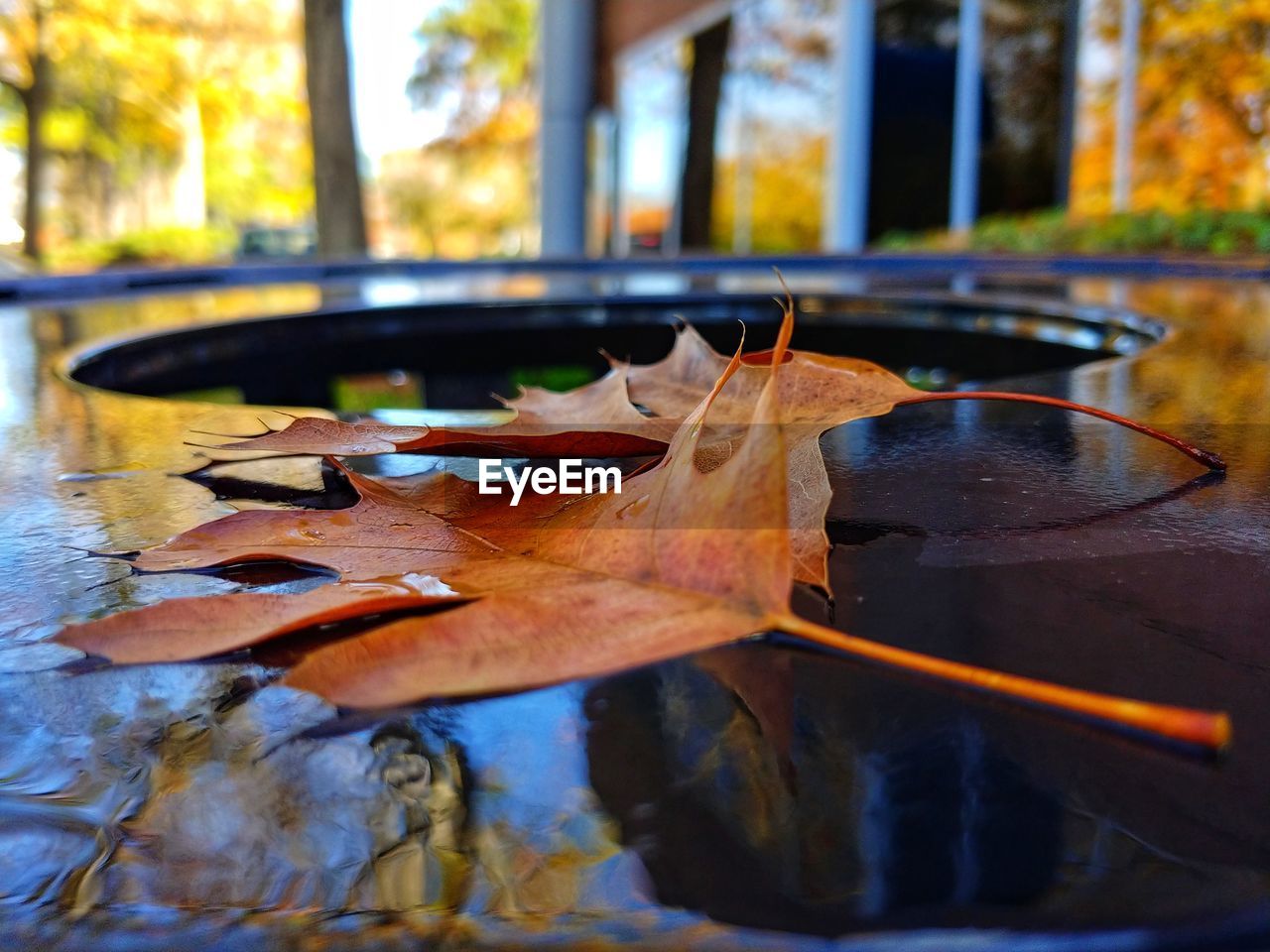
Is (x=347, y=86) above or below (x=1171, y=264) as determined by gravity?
above

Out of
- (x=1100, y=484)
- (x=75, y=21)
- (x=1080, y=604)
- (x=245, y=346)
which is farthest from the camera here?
(x=75, y=21)

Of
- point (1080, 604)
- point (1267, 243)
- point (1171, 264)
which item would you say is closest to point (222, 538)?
point (1080, 604)

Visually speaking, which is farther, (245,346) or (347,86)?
(347,86)

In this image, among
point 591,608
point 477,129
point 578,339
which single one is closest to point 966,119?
point 578,339

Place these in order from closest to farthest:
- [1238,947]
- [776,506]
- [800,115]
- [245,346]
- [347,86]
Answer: [1238,947] → [776,506] → [245,346] → [347,86] → [800,115]

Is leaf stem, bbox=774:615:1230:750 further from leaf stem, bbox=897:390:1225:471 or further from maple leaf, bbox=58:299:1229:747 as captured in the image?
leaf stem, bbox=897:390:1225:471

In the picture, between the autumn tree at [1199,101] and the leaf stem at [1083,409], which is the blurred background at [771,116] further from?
the leaf stem at [1083,409]

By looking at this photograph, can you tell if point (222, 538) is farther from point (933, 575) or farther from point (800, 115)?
point (800, 115)
